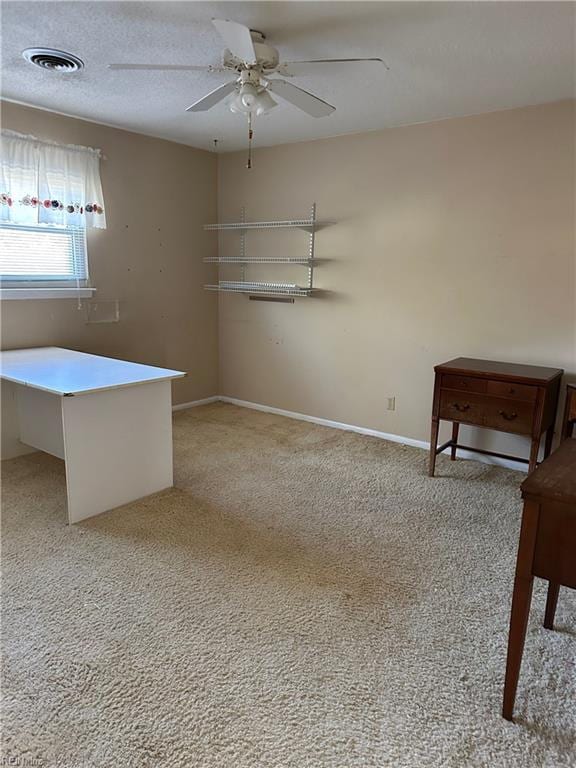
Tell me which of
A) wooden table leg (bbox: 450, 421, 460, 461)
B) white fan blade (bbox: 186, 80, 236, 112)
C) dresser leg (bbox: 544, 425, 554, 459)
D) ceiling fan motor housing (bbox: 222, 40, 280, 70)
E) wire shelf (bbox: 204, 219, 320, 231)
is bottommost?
wooden table leg (bbox: 450, 421, 460, 461)

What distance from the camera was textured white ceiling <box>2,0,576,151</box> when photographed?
2.09 m

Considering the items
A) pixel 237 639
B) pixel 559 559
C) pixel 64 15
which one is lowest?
pixel 237 639

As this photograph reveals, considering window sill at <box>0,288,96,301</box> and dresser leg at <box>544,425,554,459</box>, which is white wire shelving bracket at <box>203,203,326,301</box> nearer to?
window sill at <box>0,288,96,301</box>

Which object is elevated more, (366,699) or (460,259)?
(460,259)

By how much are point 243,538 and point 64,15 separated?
2.46m

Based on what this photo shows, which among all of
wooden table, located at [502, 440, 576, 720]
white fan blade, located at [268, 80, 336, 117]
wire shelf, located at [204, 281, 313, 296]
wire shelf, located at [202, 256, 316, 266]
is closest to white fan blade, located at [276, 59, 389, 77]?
white fan blade, located at [268, 80, 336, 117]

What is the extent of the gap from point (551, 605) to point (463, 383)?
1.52 metres

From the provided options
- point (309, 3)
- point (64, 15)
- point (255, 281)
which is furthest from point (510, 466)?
point (64, 15)

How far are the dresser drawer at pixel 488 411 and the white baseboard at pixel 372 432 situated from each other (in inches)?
22.5

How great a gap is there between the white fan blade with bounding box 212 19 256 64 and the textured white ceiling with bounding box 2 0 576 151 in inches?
6.6

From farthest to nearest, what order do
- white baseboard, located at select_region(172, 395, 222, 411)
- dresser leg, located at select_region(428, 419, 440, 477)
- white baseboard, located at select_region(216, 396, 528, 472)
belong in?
1. white baseboard, located at select_region(172, 395, 222, 411)
2. white baseboard, located at select_region(216, 396, 528, 472)
3. dresser leg, located at select_region(428, 419, 440, 477)

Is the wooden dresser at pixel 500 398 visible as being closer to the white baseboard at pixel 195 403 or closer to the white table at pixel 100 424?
the white table at pixel 100 424

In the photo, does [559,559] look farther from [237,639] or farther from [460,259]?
[460,259]

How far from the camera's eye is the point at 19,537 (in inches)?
101
